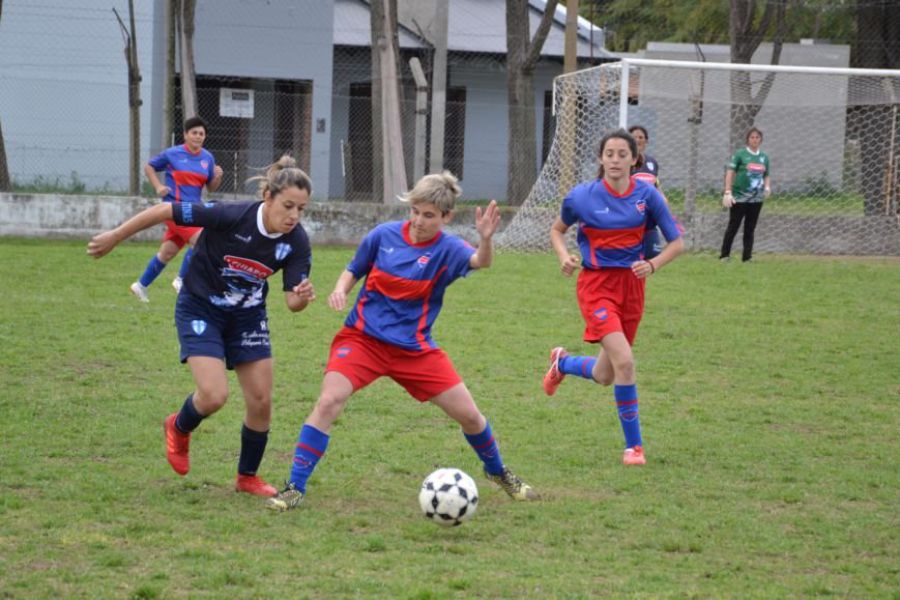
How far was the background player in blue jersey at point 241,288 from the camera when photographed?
5.54m

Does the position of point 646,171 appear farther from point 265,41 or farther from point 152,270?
point 265,41

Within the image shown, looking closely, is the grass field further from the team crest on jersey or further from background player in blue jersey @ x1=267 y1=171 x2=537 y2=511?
the team crest on jersey

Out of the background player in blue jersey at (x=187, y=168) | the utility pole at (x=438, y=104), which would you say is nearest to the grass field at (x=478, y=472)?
the background player in blue jersey at (x=187, y=168)

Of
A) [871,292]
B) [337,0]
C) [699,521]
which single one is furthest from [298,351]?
[337,0]

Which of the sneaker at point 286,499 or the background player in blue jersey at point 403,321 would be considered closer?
the sneaker at point 286,499

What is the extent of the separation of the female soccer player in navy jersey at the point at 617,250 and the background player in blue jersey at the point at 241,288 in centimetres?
170

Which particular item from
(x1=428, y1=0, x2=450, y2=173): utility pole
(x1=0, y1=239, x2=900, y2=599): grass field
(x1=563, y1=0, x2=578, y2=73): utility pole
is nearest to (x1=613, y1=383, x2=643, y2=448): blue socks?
(x1=0, y1=239, x2=900, y2=599): grass field

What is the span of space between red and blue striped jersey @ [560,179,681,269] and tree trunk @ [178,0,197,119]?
44.0 ft

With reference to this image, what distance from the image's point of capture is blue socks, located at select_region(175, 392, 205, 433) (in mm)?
5770

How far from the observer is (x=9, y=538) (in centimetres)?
489

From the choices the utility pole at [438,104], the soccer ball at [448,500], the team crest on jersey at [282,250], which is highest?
the utility pole at [438,104]

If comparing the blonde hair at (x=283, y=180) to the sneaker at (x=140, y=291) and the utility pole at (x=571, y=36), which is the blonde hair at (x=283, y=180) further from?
the utility pole at (x=571, y=36)

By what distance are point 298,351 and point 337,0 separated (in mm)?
18552

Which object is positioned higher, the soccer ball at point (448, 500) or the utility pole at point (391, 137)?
the utility pole at point (391, 137)
